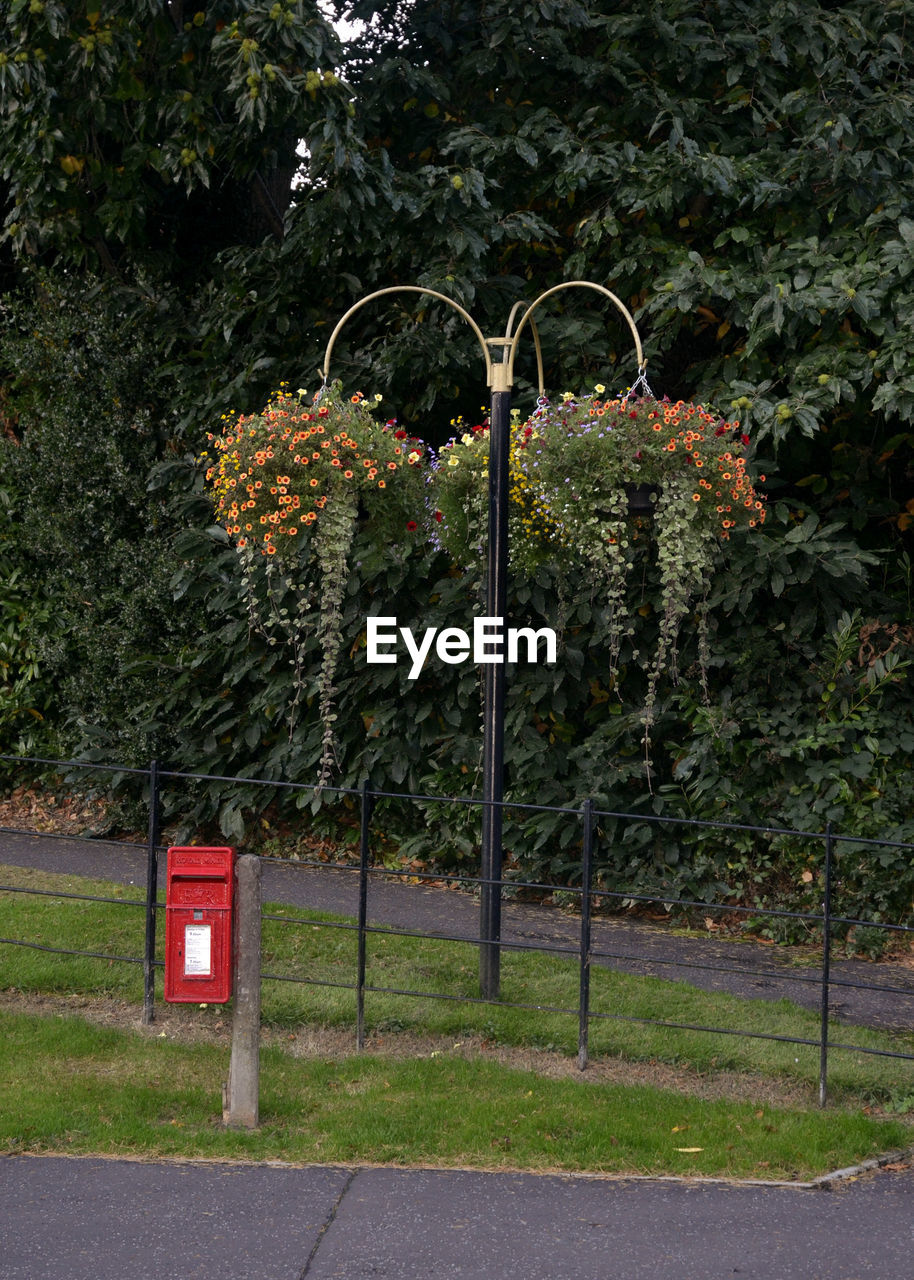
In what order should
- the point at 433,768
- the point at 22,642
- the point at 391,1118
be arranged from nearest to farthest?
the point at 391,1118 → the point at 433,768 → the point at 22,642

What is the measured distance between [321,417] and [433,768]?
3.92 metres

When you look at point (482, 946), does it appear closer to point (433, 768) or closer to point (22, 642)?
point (433, 768)

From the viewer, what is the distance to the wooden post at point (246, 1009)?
5.33 metres

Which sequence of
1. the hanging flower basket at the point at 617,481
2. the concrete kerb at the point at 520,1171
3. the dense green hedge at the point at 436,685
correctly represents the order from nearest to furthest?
1. the concrete kerb at the point at 520,1171
2. the hanging flower basket at the point at 617,481
3. the dense green hedge at the point at 436,685

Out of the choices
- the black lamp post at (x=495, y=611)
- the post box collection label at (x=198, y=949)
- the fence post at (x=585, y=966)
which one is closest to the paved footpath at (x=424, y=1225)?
the post box collection label at (x=198, y=949)

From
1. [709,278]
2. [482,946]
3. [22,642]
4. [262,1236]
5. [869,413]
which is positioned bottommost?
[262,1236]

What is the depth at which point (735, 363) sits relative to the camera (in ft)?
29.6

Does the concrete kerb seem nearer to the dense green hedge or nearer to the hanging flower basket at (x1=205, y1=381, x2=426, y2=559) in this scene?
the hanging flower basket at (x1=205, y1=381, x2=426, y2=559)

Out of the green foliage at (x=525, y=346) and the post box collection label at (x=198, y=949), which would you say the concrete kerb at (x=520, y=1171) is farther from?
the green foliage at (x=525, y=346)

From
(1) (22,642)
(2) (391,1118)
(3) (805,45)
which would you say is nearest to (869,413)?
(3) (805,45)

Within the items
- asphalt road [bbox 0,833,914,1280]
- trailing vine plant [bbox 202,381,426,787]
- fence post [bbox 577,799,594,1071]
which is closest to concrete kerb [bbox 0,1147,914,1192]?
asphalt road [bbox 0,833,914,1280]

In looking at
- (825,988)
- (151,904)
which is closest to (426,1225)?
(825,988)

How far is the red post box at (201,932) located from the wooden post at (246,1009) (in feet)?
0.18

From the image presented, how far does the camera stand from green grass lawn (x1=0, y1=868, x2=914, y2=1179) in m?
5.14
